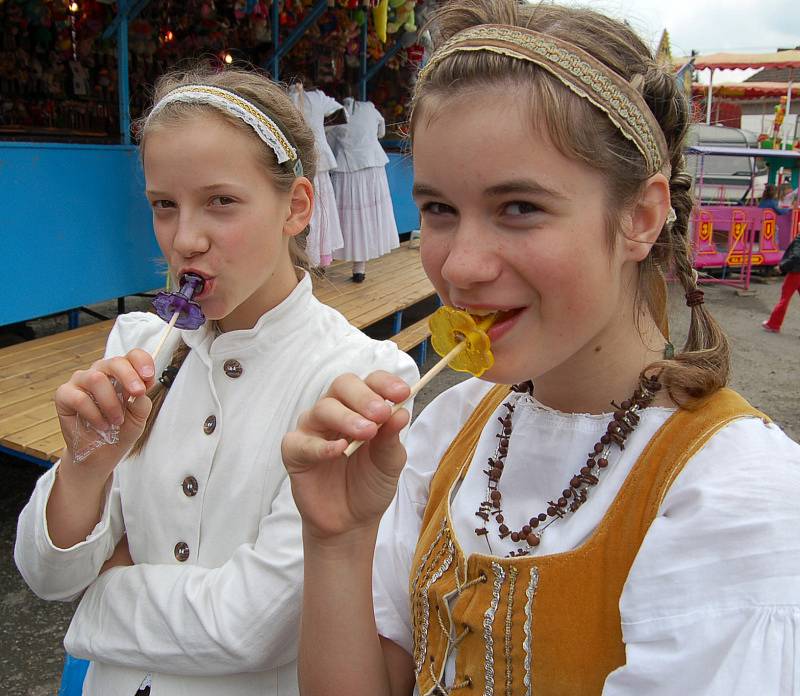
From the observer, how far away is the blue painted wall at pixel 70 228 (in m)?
4.25

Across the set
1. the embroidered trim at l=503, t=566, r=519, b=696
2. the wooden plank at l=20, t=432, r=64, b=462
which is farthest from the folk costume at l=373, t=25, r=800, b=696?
the wooden plank at l=20, t=432, r=64, b=462

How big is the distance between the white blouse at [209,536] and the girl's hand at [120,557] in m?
0.02

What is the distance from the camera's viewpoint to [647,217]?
3.58 feet

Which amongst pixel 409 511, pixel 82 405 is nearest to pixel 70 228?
pixel 82 405

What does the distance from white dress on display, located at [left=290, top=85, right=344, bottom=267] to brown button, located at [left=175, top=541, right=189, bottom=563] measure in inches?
181

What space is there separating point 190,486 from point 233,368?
0.92 feet

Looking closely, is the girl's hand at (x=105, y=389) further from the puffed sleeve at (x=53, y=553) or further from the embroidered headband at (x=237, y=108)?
the embroidered headband at (x=237, y=108)

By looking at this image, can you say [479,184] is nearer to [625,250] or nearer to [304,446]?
[625,250]

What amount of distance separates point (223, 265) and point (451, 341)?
2.18ft

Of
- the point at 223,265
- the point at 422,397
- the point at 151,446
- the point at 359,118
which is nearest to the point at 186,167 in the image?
the point at 223,265

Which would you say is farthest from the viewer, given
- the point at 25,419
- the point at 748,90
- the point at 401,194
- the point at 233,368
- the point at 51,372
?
the point at 748,90

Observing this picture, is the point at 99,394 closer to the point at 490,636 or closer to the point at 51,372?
the point at 490,636

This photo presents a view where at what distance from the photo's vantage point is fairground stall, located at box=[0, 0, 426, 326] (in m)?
4.41

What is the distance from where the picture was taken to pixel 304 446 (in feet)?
3.19
